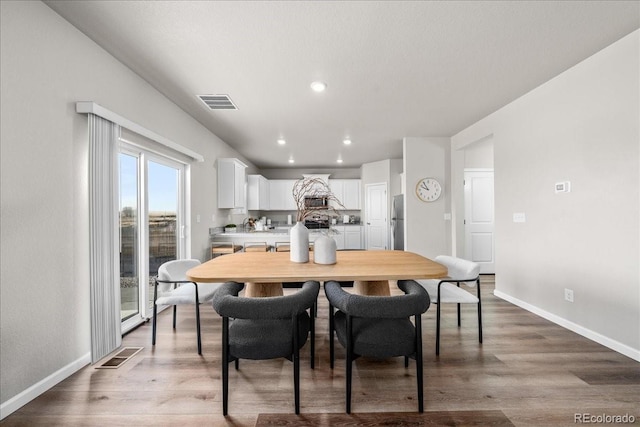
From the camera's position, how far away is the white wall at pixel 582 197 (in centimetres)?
223

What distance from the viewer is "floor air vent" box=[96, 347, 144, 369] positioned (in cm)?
218

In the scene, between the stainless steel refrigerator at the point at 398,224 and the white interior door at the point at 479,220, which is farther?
the stainless steel refrigerator at the point at 398,224

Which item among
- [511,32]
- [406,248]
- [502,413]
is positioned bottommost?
[502,413]

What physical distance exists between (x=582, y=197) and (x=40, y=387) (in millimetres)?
4371

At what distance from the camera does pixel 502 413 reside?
5.41ft

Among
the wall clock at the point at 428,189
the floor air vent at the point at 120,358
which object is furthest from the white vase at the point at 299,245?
the wall clock at the point at 428,189

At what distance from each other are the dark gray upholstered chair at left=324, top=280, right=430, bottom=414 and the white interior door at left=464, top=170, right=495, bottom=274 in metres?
4.13

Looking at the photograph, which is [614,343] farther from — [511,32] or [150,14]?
[150,14]

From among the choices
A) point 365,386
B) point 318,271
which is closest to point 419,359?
point 365,386

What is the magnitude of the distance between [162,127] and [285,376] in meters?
2.80

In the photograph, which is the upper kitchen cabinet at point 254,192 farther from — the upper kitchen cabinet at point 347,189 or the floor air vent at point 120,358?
the floor air vent at point 120,358

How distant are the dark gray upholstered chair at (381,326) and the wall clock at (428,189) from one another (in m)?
3.48

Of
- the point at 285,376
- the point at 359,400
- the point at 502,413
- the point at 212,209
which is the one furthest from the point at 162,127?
the point at 502,413

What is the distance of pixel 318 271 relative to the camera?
189 cm
